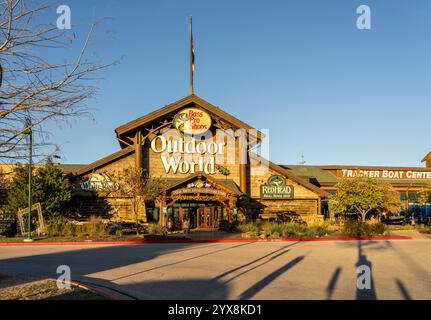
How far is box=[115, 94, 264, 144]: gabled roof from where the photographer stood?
3866 cm

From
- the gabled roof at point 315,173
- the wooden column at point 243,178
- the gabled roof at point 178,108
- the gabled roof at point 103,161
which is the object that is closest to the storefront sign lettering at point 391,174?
the gabled roof at point 315,173

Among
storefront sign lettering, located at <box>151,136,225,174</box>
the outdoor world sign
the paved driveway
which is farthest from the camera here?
the outdoor world sign

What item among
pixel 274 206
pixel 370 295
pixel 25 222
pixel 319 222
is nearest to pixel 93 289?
pixel 370 295

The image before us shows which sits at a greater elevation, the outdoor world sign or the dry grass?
the outdoor world sign

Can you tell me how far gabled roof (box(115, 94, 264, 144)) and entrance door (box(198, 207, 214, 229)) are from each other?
24.8ft

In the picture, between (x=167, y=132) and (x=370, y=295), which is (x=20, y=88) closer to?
(x=370, y=295)

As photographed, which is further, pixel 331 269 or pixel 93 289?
pixel 331 269

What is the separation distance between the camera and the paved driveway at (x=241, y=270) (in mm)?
11531

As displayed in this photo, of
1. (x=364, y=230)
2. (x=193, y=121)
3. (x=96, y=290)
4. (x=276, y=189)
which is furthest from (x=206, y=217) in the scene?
(x=96, y=290)

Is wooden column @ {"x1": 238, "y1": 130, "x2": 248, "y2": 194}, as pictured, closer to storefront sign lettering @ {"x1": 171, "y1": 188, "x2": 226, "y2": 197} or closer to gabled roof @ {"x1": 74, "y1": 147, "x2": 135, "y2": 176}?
storefront sign lettering @ {"x1": 171, "y1": 188, "x2": 226, "y2": 197}

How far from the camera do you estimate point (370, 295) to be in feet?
36.5

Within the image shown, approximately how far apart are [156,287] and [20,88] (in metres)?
5.88

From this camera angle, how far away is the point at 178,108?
39969 mm

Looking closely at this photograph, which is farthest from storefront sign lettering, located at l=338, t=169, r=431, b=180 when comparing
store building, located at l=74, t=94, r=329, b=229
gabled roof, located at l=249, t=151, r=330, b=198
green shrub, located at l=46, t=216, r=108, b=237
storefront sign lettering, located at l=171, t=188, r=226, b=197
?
green shrub, located at l=46, t=216, r=108, b=237
